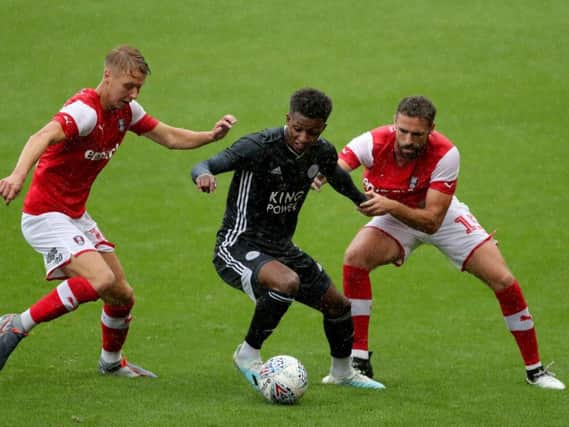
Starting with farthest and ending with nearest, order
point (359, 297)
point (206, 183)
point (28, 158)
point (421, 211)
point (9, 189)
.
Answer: point (359, 297), point (421, 211), point (28, 158), point (206, 183), point (9, 189)

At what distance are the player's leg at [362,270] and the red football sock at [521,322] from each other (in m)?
0.99

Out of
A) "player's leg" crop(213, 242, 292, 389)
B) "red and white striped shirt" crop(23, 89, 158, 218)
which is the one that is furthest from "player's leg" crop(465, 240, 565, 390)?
"red and white striped shirt" crop(23, 89, 158, 218)

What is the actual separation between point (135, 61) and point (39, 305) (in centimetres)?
194

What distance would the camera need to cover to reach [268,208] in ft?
28.5

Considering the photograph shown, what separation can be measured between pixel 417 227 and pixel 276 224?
1.27 meters

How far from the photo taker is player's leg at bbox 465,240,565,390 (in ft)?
31.1

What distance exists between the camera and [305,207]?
53.2ft

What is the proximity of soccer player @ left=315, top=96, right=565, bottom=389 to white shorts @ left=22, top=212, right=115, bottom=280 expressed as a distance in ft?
7.31

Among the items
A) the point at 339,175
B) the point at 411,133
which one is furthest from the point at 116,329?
the point at 411,133

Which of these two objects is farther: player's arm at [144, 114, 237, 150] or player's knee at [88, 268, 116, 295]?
player's arm at [144, 114, 237, 150]

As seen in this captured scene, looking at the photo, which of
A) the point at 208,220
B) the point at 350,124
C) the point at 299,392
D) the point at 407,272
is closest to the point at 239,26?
the point at 350,124

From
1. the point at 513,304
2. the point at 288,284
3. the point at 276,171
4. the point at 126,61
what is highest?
the point at 126,61

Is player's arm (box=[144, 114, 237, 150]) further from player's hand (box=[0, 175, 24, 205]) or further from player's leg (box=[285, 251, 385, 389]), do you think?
player's hand (box=[0, 175, 24, 205])

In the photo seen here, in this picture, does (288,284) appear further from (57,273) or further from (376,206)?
(57,273)
